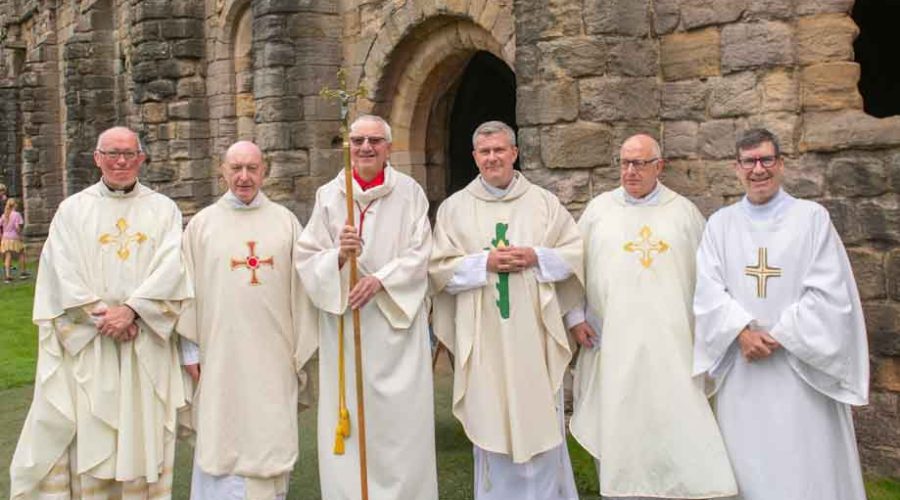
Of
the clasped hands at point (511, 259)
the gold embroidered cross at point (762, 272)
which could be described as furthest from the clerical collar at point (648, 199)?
the gold embroidered cross at point (762, 272)

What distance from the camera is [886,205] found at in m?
5.60

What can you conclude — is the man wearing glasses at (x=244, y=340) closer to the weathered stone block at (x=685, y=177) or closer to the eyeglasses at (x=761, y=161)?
the eyeglasses at (x=761, y=161)

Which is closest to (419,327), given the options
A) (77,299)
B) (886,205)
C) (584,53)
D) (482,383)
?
(482,383)

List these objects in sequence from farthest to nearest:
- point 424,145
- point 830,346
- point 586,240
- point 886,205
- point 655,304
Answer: point 424,145 < point 886,205 < point 586,240 < point 655,304 < point 830,346

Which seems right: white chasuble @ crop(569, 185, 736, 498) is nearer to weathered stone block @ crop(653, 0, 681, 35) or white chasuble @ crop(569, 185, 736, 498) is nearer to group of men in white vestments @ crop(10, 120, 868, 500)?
group of men in white vestments @ crop(10, 120, 868, 500)

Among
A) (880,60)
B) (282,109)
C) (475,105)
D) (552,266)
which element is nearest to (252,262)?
(552,266)

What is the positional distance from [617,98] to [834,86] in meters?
1.32

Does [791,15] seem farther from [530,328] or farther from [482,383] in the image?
[482,383]

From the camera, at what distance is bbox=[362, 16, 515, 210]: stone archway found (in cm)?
1013

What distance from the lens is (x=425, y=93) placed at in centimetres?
1077

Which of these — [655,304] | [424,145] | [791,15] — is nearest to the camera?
[655,304]

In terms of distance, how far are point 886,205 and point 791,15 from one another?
4.38ft

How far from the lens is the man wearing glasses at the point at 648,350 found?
15.7ft

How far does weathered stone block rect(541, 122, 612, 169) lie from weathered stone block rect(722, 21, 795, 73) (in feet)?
3.05
